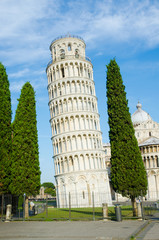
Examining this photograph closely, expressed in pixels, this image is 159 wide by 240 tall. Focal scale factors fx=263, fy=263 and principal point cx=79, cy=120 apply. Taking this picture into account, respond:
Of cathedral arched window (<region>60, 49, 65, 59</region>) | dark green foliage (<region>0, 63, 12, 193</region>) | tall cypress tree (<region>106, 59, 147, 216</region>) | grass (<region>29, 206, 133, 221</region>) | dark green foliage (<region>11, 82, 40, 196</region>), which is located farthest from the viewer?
cathedral arched window (<region>60, 49, 65, 59</region>)

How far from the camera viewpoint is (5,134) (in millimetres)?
25656

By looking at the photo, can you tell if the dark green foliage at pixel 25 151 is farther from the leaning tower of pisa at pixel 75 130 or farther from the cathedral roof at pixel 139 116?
the cathedral roof at pixel 139 116

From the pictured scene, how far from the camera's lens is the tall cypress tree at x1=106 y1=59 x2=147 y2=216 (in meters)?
23.4

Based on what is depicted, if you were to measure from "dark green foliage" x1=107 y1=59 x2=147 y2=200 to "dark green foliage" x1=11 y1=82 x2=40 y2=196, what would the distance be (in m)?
7.57

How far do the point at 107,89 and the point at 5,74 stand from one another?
11.3 metres

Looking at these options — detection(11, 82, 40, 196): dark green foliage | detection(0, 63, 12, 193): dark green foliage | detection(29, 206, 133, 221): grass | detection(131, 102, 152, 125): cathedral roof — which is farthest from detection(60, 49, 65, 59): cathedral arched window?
Result: detection(131, 102, 152, 125): cathedral roof

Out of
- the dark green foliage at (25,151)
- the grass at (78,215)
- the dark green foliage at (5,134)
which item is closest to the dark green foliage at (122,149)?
the grass at (78,215)

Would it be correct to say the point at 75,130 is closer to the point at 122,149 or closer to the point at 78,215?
the point at 78,215

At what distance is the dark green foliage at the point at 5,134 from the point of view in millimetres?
24505

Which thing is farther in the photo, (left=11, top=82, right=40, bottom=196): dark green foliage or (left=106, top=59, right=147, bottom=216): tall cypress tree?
(left=11, top=82, right=40, bottom=196): dark green foliage


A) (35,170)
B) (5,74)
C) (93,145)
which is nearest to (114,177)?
(35,170)

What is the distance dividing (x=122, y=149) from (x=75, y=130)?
24.7 m

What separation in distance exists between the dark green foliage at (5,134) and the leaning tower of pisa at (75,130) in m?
22.0

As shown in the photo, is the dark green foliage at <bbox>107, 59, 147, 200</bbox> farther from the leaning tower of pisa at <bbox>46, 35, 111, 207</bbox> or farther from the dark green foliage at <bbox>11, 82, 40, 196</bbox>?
the leaning tower of pisa at <bbox>46, 35, 111, 207</bbox>
